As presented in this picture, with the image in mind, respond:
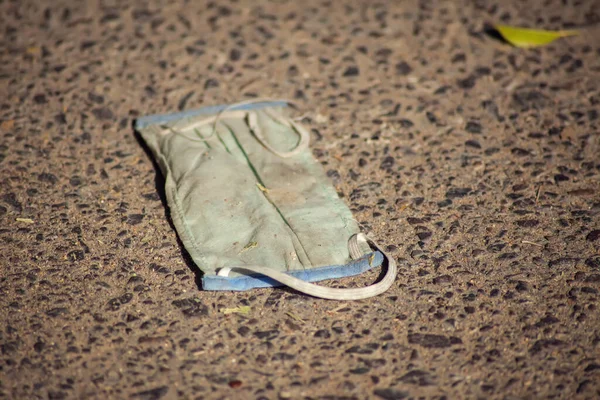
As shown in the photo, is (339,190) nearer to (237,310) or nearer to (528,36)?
(237,310)

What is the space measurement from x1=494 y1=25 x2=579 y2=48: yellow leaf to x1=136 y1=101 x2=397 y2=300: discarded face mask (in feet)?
4.23

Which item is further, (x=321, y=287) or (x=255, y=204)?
(x=255, y=204)

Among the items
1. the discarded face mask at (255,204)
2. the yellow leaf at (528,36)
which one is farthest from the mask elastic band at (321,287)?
the yellow leaf at (528,36)

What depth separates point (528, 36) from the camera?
141 inches

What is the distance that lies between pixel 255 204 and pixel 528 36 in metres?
1.89

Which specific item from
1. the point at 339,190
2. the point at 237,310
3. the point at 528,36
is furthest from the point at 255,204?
the point at 528,36

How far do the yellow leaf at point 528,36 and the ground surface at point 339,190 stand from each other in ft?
0.28

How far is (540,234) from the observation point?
8.16 feet

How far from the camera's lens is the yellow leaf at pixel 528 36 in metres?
3.56

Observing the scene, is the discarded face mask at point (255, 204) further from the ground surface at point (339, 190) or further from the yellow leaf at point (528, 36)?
the yellow leaf at point (528, 36)

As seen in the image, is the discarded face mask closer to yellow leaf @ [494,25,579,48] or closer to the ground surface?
the ground surface

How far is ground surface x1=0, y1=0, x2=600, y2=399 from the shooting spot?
2.02 m

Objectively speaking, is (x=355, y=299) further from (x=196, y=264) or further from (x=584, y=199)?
(x=584, y=199)

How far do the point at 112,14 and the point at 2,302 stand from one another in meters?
2.06
